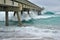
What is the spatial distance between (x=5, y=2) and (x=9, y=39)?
3.21 metres

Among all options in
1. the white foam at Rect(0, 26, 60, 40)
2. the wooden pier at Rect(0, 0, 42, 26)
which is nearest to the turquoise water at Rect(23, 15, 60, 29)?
the wooden pier at Rect(0, 0, 42, 26)

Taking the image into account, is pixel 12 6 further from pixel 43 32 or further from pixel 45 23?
pixel 45 23

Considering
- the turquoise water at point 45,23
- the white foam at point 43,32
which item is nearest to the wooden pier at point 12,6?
the white foam at point 43,32

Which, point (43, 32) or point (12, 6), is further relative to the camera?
point (12, 6)

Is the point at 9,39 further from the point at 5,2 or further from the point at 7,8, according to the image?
the point at 7,8

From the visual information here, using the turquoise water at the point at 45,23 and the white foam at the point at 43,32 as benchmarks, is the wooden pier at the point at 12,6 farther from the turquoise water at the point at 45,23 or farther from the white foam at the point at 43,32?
the turquoise water at the point at 45,23

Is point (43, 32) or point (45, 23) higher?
point (43, 32)

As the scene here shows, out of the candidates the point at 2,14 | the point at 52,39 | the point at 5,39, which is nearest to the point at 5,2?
the point at 5,39

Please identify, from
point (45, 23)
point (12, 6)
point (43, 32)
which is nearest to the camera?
point (43, 32)

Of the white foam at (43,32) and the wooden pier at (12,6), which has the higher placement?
the wooden pier at (12,6)

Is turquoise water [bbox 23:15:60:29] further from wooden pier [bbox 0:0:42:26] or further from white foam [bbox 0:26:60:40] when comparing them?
white foam [bbox 0:26:60:40]

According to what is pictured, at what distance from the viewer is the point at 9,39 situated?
8812 millimetres

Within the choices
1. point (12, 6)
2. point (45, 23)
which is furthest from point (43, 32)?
point (45, 23)

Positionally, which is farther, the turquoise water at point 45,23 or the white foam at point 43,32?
the turquoise water at point 45,23
